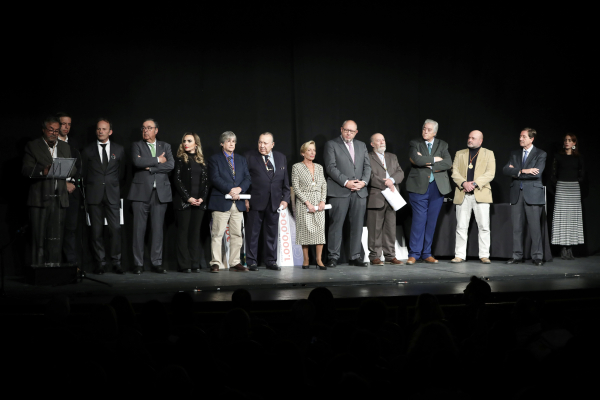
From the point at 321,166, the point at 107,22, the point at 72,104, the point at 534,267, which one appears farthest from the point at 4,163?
the point at 534,267

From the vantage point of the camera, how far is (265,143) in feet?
22.8

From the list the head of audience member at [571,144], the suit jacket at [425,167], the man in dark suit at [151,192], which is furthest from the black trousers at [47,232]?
the head of audience member at [571,144]

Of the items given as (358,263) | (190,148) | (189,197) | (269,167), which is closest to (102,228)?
(189,197)

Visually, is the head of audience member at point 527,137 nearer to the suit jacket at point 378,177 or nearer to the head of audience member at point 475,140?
the head of audience member at point 475,140

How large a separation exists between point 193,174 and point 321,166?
4.76 ft

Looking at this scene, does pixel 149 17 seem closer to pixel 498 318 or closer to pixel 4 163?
pixel 4 163

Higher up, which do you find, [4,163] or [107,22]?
[107,22]

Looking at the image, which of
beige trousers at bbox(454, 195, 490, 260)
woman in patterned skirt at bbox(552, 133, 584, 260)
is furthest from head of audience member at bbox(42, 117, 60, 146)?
woman in patterned skirt at bbox(552, 133, 584, 260)

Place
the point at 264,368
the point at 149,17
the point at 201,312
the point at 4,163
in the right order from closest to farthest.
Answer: the point at 264,368 < the point at 201,312 < the point at 4,163 < the point at 149,17

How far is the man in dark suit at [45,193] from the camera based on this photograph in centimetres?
579

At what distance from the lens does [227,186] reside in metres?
6.72

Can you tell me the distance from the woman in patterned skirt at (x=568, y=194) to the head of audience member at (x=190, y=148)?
14.3 feet

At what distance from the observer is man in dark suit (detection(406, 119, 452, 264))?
7.41 m

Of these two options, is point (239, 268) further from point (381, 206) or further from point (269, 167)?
point (381, 206)
